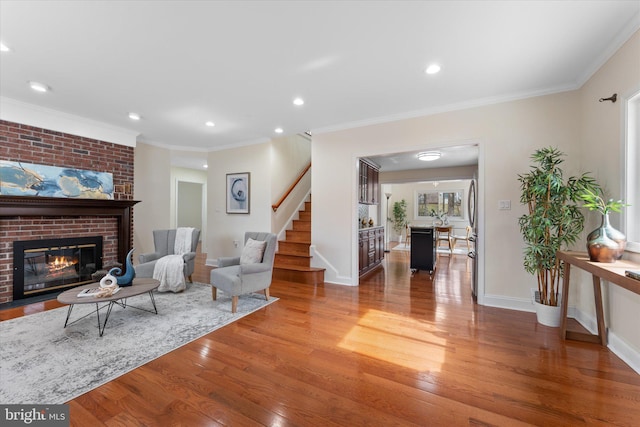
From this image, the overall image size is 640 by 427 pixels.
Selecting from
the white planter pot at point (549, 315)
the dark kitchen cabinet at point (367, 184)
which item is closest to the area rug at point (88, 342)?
the dark kitchen cabinet at point (367, 184)

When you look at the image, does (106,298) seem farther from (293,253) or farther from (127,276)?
(293,253)

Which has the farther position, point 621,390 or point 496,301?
point 496,301

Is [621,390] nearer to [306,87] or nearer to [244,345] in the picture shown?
[244,345]

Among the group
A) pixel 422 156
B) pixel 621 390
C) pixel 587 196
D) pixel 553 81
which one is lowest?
pixel 621 390

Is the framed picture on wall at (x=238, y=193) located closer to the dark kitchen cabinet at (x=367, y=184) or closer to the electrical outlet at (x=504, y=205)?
the dark kitchen cabinet at (x=367, y=184)

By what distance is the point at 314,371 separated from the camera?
2.00 meters

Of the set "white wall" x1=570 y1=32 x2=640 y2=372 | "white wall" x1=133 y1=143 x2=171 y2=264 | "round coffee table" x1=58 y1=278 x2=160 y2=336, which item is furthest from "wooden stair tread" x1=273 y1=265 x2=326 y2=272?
"white wall" x1=570 y1=32 x2=640 y2=372

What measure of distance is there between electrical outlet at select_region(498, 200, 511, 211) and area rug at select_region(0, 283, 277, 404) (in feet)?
10.7

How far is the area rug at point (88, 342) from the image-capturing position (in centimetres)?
181

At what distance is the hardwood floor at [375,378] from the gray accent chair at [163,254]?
6.14 feet

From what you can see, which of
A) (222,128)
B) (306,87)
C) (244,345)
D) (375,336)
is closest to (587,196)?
(375,336)

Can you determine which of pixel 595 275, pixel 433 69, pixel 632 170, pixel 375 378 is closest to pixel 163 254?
pixel 375 378

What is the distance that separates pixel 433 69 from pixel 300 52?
1.38 meters

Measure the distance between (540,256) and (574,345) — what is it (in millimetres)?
856
